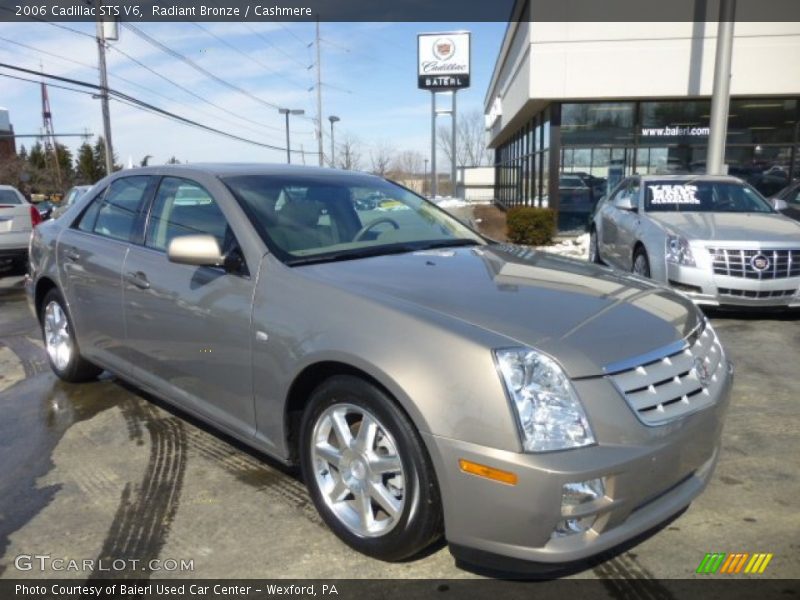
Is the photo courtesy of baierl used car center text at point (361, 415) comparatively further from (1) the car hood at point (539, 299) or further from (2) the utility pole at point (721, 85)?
(2) the utility pole at point (721, 85)

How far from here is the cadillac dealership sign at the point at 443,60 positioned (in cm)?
4328

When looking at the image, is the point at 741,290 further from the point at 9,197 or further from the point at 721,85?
the point at 9,197

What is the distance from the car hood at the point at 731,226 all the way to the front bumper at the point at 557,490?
503cm

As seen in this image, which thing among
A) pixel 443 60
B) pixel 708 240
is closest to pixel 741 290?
pixel 708 240

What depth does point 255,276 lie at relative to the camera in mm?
3100

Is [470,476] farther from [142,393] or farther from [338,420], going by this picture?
[142,393]

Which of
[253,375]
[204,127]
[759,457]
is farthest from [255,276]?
[204,127]

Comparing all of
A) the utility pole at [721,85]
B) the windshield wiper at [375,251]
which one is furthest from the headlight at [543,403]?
the utility pole at [721,85]

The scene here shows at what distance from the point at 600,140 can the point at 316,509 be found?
14238 millimetres

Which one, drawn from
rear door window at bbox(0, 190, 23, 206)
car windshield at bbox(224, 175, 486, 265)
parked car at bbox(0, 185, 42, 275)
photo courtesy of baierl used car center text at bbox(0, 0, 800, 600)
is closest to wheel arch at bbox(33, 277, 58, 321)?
photo courtesy of baierl used car center text at bbox(0, 0, 800, 600)

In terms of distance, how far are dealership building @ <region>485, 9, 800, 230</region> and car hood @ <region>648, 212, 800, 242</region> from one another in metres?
7.79

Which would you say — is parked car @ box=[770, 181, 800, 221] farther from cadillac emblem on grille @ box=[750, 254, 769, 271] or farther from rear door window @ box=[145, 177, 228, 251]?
rear door window @ box=[145, 177, 228, 251]

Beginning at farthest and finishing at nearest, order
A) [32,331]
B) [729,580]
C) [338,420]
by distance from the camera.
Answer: [32,331] → [338,420] → [729,580]

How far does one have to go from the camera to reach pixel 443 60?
43.9 m
